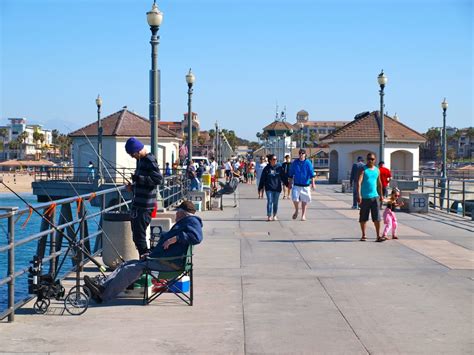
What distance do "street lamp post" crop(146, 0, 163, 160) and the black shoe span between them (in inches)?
246

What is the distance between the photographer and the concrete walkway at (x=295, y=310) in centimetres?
681

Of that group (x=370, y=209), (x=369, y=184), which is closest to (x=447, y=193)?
(x=370, y=209)

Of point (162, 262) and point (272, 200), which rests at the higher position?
point (272, 200)

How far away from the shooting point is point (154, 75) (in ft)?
48.2

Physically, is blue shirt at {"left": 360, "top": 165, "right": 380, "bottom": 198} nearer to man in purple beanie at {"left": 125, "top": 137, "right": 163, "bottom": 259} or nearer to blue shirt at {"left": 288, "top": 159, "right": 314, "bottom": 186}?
blue shirt at {"left": 288, "top": 159, "right": 314, "bottom": 186}

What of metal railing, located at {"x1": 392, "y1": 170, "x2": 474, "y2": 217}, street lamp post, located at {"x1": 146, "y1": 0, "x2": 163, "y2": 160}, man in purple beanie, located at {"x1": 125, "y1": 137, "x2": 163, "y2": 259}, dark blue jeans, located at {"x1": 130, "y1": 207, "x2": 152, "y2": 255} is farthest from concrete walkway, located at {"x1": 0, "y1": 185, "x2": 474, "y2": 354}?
metal railing, located at {"x1": 392, "y1": 170, "x2": 474, "y2": 217}

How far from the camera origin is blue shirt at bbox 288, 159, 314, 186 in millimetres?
18850

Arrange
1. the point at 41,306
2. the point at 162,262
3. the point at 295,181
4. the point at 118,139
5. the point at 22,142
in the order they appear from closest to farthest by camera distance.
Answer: the point at 41,306, the point at 162,262, the point at 295,181, the point at 118,139, the point at 22,142

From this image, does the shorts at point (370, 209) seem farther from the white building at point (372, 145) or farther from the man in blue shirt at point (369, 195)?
the white building at point (372, 145)

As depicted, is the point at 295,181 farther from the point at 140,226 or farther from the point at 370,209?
the point at 140,226

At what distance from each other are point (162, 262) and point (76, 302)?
3.31 feet

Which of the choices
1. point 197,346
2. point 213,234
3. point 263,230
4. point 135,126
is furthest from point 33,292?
point 135,126

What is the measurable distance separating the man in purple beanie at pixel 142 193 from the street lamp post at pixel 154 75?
453 centimetres

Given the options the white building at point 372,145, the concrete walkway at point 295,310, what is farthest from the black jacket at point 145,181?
the white building at point 372,145
